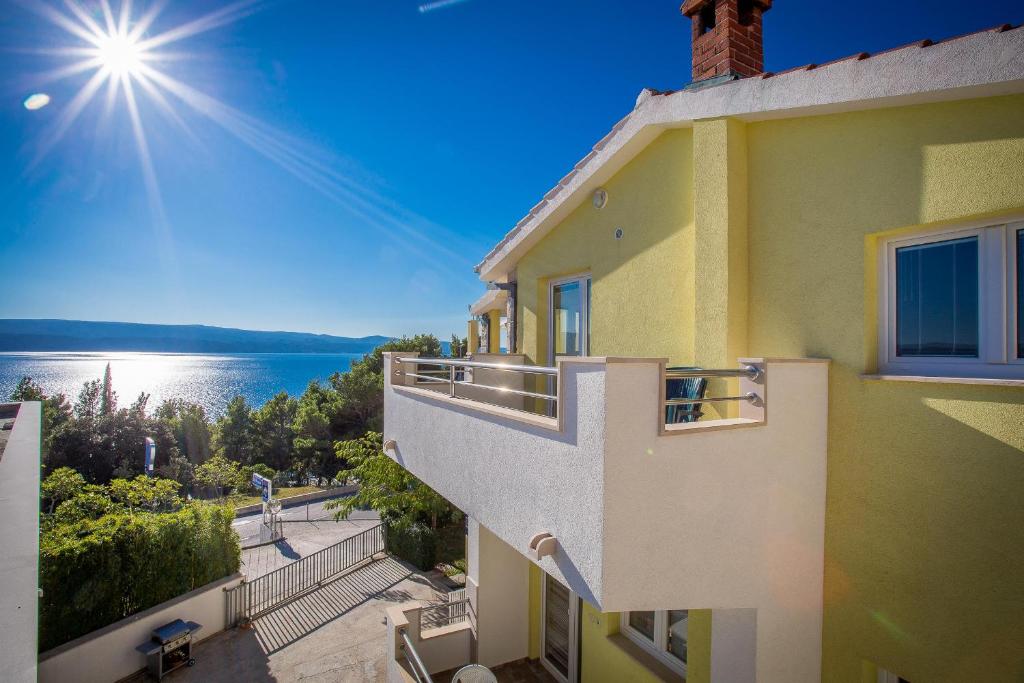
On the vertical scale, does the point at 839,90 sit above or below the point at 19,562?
above

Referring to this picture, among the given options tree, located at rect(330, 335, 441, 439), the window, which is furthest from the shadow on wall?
tree, located at rect(330, 335, 441, 439)

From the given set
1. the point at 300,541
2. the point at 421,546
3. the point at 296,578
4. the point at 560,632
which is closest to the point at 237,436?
the point at 300,541

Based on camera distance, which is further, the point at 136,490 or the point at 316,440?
the point at 316,440

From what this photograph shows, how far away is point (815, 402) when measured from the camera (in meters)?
4.83

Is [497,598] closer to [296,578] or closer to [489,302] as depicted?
[489,302]

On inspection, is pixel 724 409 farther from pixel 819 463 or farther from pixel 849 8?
pixel 849 8

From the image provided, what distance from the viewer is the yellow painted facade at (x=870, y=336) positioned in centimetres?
393

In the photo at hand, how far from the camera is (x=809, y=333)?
5074 millimetres

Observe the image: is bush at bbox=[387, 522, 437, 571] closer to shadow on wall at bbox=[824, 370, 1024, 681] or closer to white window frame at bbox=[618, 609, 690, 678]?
white window frame at bbox=[618, 609, 690, 678]

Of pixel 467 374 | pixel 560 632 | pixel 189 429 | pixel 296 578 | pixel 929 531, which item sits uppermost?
pixel 467 374

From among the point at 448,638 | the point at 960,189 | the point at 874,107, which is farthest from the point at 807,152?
the point at 448,638

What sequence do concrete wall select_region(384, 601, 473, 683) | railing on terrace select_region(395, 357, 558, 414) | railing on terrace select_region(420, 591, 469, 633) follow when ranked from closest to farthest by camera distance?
1. railing on terrace select_region(395, 357, 558, 414)
2. concrete wall select_region(384, 601, 473, 683)
3. railing on terrace select_region(420, 591, 469, 633)

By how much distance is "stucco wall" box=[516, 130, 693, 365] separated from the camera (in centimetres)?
639

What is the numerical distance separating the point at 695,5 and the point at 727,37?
0.84 metres
